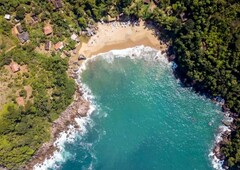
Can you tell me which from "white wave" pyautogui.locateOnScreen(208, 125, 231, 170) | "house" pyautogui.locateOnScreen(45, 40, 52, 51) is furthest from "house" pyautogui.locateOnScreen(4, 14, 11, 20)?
"white wave" pyautogui.locateOnScreen(208, 125, 231, 170)

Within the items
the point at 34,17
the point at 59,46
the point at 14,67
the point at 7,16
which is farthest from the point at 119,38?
the point at 7,16

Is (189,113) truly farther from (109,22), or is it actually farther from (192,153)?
(109,22)

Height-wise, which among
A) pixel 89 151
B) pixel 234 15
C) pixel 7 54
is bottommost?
pixel 89 151

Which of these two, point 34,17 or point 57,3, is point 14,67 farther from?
point 57,3

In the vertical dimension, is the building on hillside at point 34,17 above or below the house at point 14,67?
above

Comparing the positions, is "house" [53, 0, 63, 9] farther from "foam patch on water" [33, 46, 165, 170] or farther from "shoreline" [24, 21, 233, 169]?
"foam patch on water" [33, 46, 165, 170]

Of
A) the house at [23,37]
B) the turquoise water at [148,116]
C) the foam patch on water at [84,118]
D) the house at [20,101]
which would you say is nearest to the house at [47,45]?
the house at [23,37]

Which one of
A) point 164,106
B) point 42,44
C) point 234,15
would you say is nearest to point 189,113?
point 164,106

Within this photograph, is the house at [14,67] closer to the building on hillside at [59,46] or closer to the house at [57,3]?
the building on hillside at [59,46]
